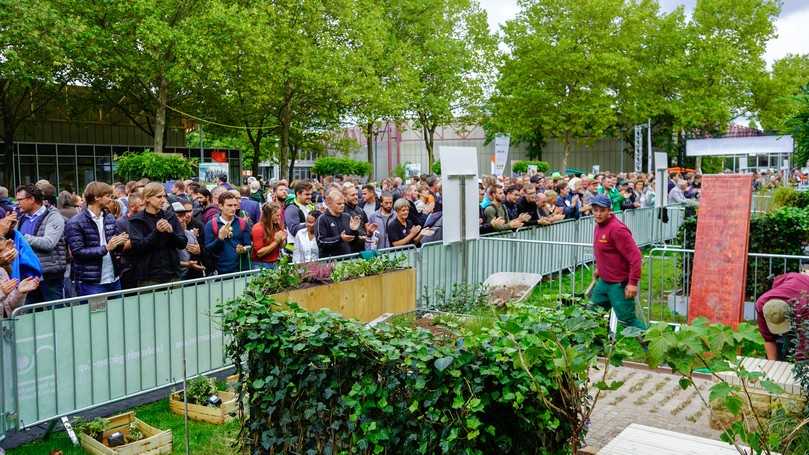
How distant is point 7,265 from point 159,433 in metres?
2.27

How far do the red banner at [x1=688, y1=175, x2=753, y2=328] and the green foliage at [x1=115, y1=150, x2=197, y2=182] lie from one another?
2070cm

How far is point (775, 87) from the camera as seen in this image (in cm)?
4803

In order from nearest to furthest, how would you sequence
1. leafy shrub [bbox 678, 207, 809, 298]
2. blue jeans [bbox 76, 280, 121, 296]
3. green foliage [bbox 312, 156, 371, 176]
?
blue jeans [bbox 76, 280, 121, 296] < leafy shrub [bbox 678, 207, 809, 298] < green foliage [bbox 312, 156, 371, 176]

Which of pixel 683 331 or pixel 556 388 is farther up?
pixel 683 331

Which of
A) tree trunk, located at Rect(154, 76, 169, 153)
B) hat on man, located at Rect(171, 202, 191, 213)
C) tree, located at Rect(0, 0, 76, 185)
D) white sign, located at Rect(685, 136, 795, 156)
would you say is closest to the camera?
hat on man, located at Rect(171, 202, 191, 213)

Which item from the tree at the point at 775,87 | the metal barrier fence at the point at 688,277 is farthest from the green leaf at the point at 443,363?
the tree at the point at 775,87

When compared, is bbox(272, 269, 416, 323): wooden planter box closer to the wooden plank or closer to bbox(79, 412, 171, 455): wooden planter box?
bbox(79, 412, 171, 455): wooden planter box

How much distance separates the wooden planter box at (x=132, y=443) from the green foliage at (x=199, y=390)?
707 millimetres

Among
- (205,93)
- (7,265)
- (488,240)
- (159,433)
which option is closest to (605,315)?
(159,433)

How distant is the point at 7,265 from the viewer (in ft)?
22.4

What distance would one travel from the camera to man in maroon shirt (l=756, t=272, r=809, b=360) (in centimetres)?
626

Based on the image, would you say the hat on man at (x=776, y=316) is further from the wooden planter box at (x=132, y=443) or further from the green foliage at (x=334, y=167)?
the green foliage at (x=334, y=167)

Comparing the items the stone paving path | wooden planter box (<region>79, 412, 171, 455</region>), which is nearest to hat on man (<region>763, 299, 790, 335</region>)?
the stone paving path

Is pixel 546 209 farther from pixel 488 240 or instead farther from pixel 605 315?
pixel 605 315
